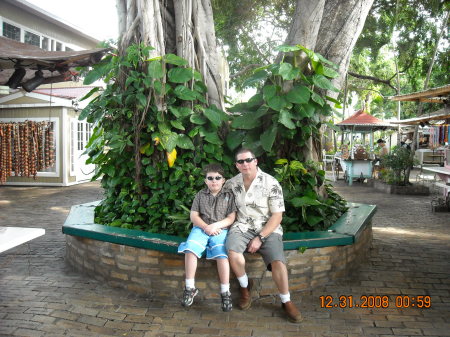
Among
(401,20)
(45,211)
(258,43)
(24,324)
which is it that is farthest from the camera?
(258,43)

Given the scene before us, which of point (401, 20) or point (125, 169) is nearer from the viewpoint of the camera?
point (125, 169)

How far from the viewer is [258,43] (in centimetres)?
1727

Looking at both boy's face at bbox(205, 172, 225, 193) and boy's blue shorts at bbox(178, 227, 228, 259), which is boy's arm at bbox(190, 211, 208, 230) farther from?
boy's face at bbox(205, 172, 225, 193)

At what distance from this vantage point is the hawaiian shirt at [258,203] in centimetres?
383

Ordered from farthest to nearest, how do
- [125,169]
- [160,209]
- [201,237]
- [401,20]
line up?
[401,20], [125,169], [160,209], [201,237]

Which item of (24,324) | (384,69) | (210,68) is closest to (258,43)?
(210,68)

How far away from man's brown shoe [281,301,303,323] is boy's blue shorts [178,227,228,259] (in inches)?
24.7

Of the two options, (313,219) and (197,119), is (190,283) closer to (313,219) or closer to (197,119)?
(313,219)

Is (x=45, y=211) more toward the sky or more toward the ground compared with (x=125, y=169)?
more toward the ground

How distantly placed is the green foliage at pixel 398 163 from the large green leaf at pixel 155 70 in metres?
9.49

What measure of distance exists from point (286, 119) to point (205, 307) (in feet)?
6.86

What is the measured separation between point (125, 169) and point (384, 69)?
99.7 ft

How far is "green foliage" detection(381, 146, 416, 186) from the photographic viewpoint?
12.3m

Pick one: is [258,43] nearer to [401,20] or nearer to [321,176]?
[401,20]
